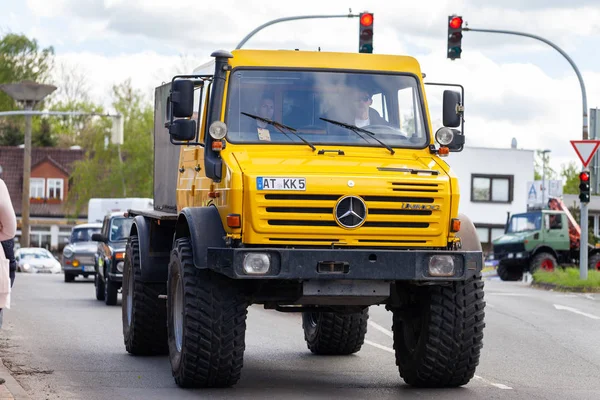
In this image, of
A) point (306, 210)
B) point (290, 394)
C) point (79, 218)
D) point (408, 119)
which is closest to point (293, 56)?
point (408, 119)

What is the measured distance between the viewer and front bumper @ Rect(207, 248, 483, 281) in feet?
34.2

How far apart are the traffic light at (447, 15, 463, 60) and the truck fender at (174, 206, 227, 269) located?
763 inches

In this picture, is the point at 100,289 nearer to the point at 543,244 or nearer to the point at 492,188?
the point at 543,244

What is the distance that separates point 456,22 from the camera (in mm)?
29734

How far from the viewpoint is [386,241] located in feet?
35.3

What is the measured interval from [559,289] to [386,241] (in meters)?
23.1

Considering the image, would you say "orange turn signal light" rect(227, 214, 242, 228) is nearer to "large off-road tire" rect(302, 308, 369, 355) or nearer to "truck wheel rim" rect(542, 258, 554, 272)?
"large off-road tire" rect(302, 308, 369, 355)

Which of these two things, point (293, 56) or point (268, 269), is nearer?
point (268, 269)

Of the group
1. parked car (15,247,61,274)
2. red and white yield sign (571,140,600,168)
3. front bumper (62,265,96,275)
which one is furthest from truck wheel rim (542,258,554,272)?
parked car (15,247,61,274)

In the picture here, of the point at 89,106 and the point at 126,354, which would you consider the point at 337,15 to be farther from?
the point at 89,106

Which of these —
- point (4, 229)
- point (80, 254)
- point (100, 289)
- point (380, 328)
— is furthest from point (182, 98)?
point (80, 254)

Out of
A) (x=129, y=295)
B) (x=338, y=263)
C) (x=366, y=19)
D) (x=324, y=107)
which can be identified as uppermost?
(x=366, y=19)

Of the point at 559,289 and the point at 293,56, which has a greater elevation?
the point at 293,56

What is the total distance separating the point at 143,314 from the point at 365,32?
52.9 ft
